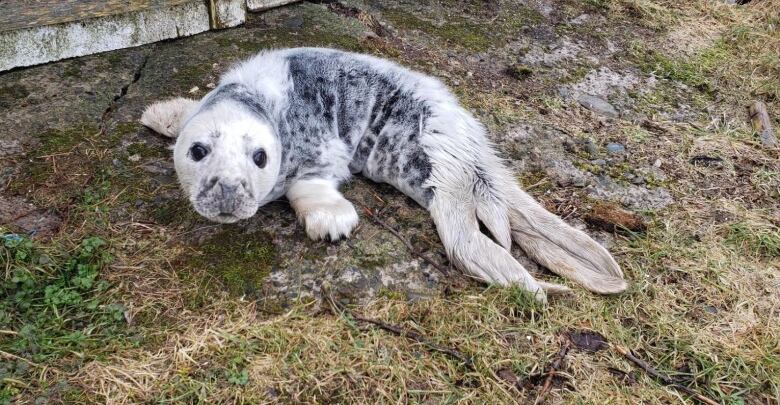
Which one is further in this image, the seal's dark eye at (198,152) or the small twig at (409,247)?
the small twig at (409,247)

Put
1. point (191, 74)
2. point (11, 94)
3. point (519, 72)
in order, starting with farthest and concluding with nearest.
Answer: point (519, 72) < point (191, 74) < point (11, 94)

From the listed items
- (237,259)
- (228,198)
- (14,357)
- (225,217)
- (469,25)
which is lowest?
(14,357)

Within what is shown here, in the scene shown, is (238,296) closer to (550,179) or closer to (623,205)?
(550,179)

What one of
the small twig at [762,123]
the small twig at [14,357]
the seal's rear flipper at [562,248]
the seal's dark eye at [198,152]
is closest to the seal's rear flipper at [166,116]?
the seal's dark eye at [198,152]

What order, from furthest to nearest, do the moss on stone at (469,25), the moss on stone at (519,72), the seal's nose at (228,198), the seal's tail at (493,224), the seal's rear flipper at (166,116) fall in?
the moss on stone at (469,25) < the moss on stone at (519,72) < the seal's rear flipper at (166,116) < the seal's tail at (493,224) < the seal's nose at (228,198)

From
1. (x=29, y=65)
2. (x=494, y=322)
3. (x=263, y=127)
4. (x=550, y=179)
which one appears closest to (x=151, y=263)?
(x=263, y=127)

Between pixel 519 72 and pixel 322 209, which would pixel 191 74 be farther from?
pixel 519 72

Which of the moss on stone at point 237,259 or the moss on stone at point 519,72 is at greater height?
the moss on stone at point 519,72

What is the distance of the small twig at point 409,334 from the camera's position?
101 inches

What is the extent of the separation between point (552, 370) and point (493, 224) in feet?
2.69

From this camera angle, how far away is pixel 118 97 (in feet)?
12.6

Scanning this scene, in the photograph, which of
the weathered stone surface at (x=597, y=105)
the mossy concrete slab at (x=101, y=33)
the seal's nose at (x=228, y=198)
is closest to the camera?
the seal's nose at (x=228, y=198)

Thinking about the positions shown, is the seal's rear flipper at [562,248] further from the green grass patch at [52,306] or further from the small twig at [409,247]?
the green grass patch at [52,306]

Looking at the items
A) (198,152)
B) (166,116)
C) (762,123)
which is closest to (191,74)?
(166,116)
